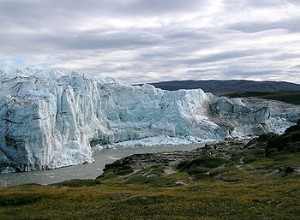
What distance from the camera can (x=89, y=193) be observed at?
2409 cm

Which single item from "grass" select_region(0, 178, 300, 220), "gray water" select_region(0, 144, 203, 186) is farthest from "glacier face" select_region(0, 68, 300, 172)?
"grass" select_region(0, 178, 300, 220)

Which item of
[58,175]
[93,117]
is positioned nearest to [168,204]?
[58,175]

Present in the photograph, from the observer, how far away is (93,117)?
83.4 meters

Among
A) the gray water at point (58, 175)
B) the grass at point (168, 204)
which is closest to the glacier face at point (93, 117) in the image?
the gray water at point (58, 175)

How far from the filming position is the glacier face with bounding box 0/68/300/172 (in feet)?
188

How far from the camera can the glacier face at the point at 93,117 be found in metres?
57.2

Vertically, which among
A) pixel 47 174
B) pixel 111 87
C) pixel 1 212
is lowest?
pixel 47 174

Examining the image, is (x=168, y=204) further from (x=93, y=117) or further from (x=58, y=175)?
(x=93, y=117)

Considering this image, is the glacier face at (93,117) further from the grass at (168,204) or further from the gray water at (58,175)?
the grass at (168,204)

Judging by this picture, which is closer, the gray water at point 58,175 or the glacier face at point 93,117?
the gray water at point 58,175

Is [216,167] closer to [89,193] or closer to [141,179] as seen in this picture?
[141,179]

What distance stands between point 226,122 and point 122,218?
3380 inches

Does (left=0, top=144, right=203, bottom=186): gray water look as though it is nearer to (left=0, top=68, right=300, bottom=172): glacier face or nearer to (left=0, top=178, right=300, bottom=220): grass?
(left=0, top=68, right=300, bottom=172): glacier face

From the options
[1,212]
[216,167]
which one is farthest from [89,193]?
[216,167]
